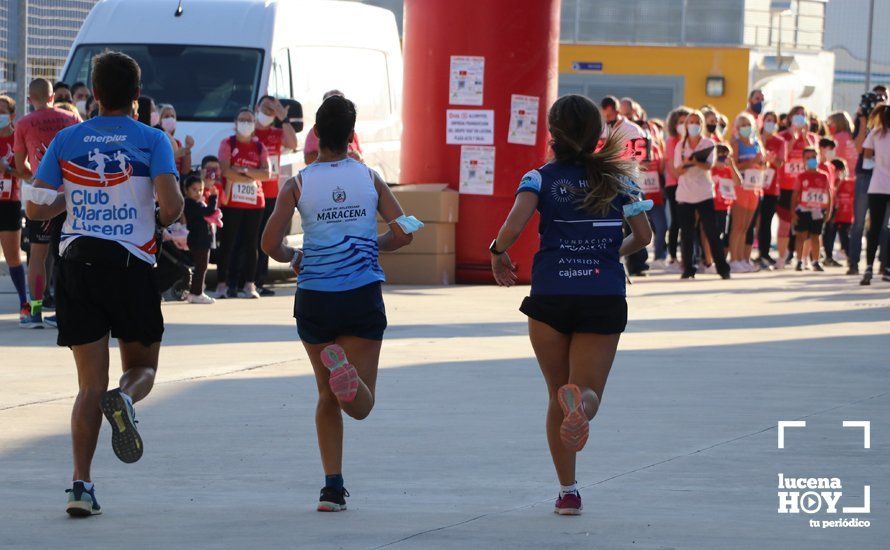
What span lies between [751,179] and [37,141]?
990 cm

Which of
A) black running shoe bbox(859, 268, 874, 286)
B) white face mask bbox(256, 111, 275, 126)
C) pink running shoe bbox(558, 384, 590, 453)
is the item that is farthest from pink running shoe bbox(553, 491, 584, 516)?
black running shoe bbox(859, 268, 874, 286)

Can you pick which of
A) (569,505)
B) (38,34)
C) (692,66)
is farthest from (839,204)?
(692,66)

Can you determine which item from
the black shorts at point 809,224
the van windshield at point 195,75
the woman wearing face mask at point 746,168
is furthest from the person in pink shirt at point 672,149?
the van windshield at point 195,75

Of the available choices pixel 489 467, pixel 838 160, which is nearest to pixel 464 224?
pixel 838 160

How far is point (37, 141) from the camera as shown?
39.2ft

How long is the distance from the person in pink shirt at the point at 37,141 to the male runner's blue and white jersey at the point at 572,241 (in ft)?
20.6

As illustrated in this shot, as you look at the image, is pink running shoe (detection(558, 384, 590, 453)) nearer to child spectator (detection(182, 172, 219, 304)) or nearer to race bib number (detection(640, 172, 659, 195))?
child spectator (detection(182, 172, 219, 304))

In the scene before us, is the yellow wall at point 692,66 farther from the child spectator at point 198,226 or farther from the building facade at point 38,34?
the child spectator at point 198,226

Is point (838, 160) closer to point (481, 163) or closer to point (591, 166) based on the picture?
point (481, 163)

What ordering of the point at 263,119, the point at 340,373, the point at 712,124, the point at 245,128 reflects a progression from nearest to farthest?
the point at 340,373
the point at 245,128
the point at 263,119
the point at 712,124

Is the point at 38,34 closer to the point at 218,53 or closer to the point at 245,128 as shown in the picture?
the point at 218,53

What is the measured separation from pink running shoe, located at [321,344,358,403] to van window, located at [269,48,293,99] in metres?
10.4

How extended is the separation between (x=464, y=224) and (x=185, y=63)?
3220mm

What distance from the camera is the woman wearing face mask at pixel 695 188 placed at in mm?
18047
